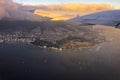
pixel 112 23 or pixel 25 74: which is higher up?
pixel 112 23

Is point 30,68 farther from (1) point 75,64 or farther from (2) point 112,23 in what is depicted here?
(2) point 112,23

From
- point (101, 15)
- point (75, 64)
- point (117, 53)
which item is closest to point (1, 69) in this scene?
point (75, 64)

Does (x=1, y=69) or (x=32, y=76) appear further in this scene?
(x=1, y=69)

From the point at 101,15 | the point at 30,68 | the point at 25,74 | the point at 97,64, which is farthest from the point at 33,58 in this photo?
the point at 101,15

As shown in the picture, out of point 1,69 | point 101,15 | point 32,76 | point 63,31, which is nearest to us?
point 101,15

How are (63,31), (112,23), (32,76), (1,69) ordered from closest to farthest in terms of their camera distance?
(112,23) < (32,76) < (1,69) < (63,31)

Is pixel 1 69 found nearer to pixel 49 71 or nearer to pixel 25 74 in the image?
pixel 25 74
